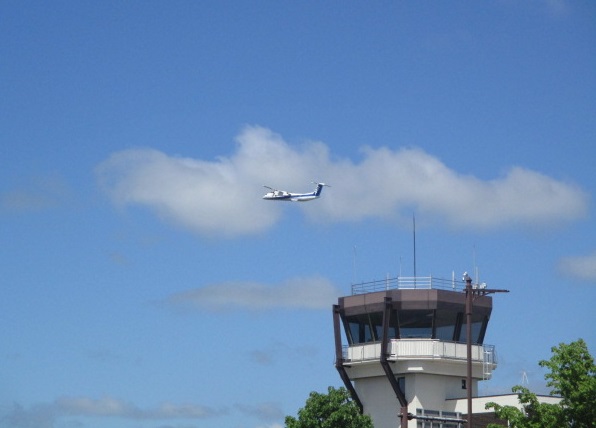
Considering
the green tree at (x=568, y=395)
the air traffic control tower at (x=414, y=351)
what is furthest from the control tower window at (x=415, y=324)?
the green tree at (x=568, y=395)

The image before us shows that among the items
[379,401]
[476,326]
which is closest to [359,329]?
[379,401]

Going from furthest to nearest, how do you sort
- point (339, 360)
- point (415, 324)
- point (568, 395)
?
1. point (339, 360)
2. point (415, 324)
3. point (568, 395)

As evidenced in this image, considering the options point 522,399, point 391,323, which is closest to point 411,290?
point 391,323

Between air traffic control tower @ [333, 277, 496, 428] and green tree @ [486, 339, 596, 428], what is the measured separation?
71.6 ft

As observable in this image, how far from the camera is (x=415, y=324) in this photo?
94.1 metres

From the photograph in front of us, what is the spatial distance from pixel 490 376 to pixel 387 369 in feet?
30.7

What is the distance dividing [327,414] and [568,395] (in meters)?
22.8

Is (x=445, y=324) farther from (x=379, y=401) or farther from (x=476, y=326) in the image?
(x=379, y=401)

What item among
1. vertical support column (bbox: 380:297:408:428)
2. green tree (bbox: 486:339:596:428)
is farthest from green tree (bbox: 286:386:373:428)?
green tree (bbox: 486:339:596:428)

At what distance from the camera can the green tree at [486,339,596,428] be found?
66.0m

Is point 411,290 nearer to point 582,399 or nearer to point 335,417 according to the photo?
point 335,417

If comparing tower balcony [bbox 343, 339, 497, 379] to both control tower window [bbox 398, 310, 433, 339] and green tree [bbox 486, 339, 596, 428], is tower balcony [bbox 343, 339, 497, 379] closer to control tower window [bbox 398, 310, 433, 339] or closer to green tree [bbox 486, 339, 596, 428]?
control tower window [bbox 398, 310, 433, 339]

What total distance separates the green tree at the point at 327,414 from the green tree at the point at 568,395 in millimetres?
17582

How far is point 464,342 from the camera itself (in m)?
94.4
